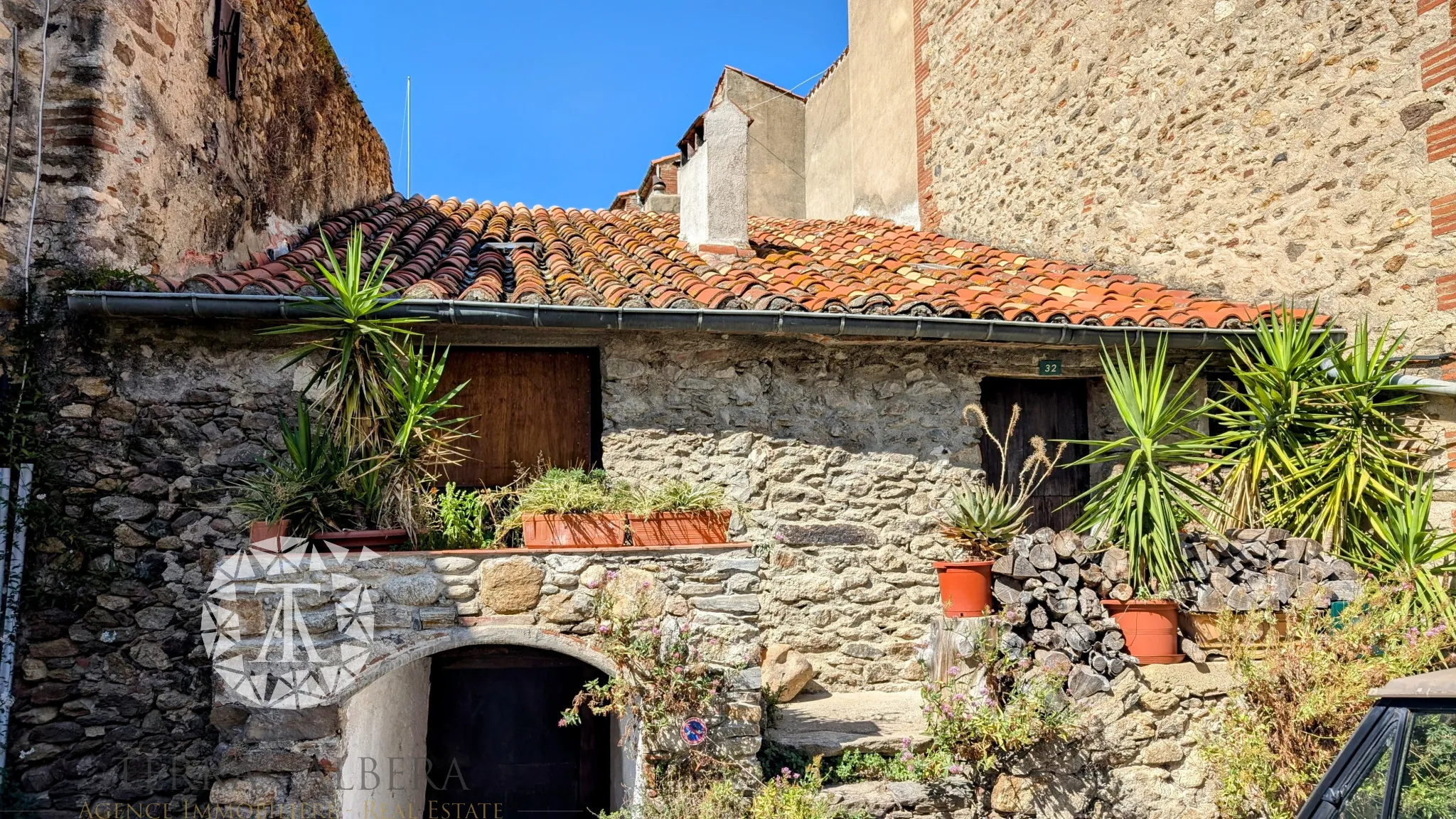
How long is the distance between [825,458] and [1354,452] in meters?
3.29

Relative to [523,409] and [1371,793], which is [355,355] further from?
[1371,793]

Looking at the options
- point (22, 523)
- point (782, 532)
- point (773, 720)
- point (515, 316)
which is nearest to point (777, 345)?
point (782, 532)

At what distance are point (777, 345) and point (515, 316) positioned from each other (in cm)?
181

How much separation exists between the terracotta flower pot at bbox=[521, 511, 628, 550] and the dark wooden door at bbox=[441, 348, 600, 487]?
1598 mm

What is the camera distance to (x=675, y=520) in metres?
5.30

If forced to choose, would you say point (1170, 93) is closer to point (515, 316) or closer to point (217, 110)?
point (515, 316)

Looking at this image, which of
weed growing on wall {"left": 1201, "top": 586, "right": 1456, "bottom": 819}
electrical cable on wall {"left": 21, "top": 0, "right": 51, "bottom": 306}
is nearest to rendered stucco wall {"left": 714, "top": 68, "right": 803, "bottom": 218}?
electrical cable on wall {"left": 21, "top": 0, "right": 51, "bottom": 306}

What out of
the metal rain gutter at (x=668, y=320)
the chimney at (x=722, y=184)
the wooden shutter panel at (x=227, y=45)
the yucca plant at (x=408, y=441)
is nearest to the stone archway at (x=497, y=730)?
the yucca plant at (x=408, y=441)

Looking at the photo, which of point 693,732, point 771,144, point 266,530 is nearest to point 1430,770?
point 693,732

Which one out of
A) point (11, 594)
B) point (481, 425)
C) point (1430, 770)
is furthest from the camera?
point (481, 425)

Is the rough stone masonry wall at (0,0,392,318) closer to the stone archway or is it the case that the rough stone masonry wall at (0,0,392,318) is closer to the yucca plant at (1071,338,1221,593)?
the stone archway

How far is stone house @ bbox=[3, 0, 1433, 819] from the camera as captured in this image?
201 inches

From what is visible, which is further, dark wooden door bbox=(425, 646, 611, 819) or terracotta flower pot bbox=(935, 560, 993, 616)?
dark wooden door bbox=(425, 646, 611, 819)

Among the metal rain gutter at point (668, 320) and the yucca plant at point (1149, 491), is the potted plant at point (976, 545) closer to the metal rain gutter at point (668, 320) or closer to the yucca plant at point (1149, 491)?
the yucca plant at point (1149, 491)
